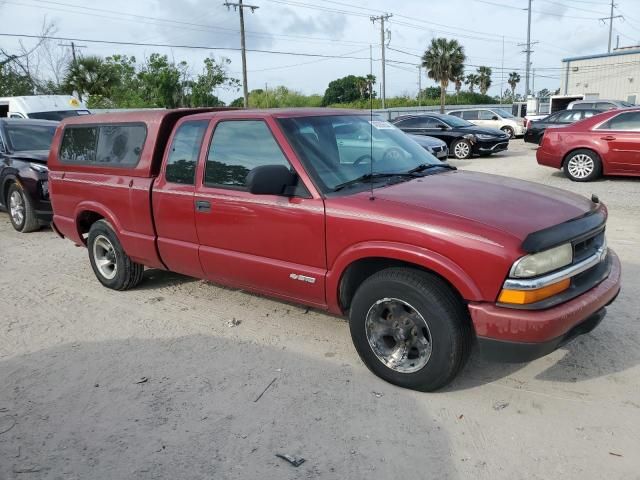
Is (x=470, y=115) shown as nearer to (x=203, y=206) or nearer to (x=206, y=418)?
(x=203, y=206)

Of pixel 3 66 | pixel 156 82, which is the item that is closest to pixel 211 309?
pixel 3 66

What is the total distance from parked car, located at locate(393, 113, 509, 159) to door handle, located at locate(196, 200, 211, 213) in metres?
12.5

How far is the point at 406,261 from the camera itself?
10.6 ft

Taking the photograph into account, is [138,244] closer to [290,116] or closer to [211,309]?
[211,309]

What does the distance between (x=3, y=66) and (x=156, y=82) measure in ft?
31.9

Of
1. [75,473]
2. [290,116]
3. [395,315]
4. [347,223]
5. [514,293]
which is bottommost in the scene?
[75,473]

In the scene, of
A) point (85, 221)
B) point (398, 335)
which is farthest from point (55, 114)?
point (398, 335)

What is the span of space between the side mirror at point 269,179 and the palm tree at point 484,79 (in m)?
75.9

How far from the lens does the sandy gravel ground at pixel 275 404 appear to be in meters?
2.77

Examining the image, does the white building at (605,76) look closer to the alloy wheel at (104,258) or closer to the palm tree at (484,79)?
the palm tree at (484,79)

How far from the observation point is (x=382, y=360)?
3.46 meters

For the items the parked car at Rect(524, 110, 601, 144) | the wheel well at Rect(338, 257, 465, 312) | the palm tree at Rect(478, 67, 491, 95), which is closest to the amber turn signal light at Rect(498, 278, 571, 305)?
the wheel well at Rect(338, 257, 465, 312)

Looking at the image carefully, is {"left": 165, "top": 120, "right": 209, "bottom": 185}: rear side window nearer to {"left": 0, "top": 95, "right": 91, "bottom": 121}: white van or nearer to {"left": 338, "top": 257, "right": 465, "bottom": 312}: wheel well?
{"left": 338, "top": 257, "right": 465, "bottom": 312}: wheel well

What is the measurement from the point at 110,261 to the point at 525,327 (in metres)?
4.28
